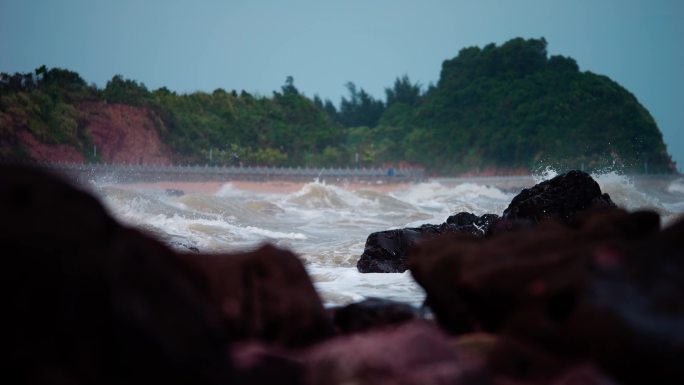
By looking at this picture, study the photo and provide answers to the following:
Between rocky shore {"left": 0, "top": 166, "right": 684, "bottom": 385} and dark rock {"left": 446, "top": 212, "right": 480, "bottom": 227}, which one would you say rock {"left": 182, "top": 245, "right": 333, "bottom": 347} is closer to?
rocky shore {"left": 0, "top": 166, "right": 684, "bottom": 385}

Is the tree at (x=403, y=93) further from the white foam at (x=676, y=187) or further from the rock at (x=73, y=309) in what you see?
the rock at (x=73, y=309)

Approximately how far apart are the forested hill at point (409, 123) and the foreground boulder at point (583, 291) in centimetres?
5404

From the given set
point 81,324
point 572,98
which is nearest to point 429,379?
point 81,324

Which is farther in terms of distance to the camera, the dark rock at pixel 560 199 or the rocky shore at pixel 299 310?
the dark rock at pixel 560 199

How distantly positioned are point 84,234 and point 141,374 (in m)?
0.49

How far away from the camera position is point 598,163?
71.6 m

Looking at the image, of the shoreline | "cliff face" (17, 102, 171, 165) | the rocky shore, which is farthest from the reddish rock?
the rocky shore

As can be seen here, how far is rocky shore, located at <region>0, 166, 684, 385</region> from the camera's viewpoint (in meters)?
2.72

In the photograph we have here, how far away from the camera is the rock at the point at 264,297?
3498mm

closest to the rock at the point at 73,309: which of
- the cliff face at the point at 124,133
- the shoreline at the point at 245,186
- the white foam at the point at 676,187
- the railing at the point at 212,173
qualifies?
the railing at the point at 212,173

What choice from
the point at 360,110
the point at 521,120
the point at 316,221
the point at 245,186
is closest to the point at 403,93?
the point at 360,110

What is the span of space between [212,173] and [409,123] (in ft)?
133

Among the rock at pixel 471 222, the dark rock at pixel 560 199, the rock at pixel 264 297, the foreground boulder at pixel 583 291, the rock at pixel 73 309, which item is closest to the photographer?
the rock at pixel 73 309

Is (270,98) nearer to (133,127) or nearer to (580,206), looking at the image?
(133,127)
